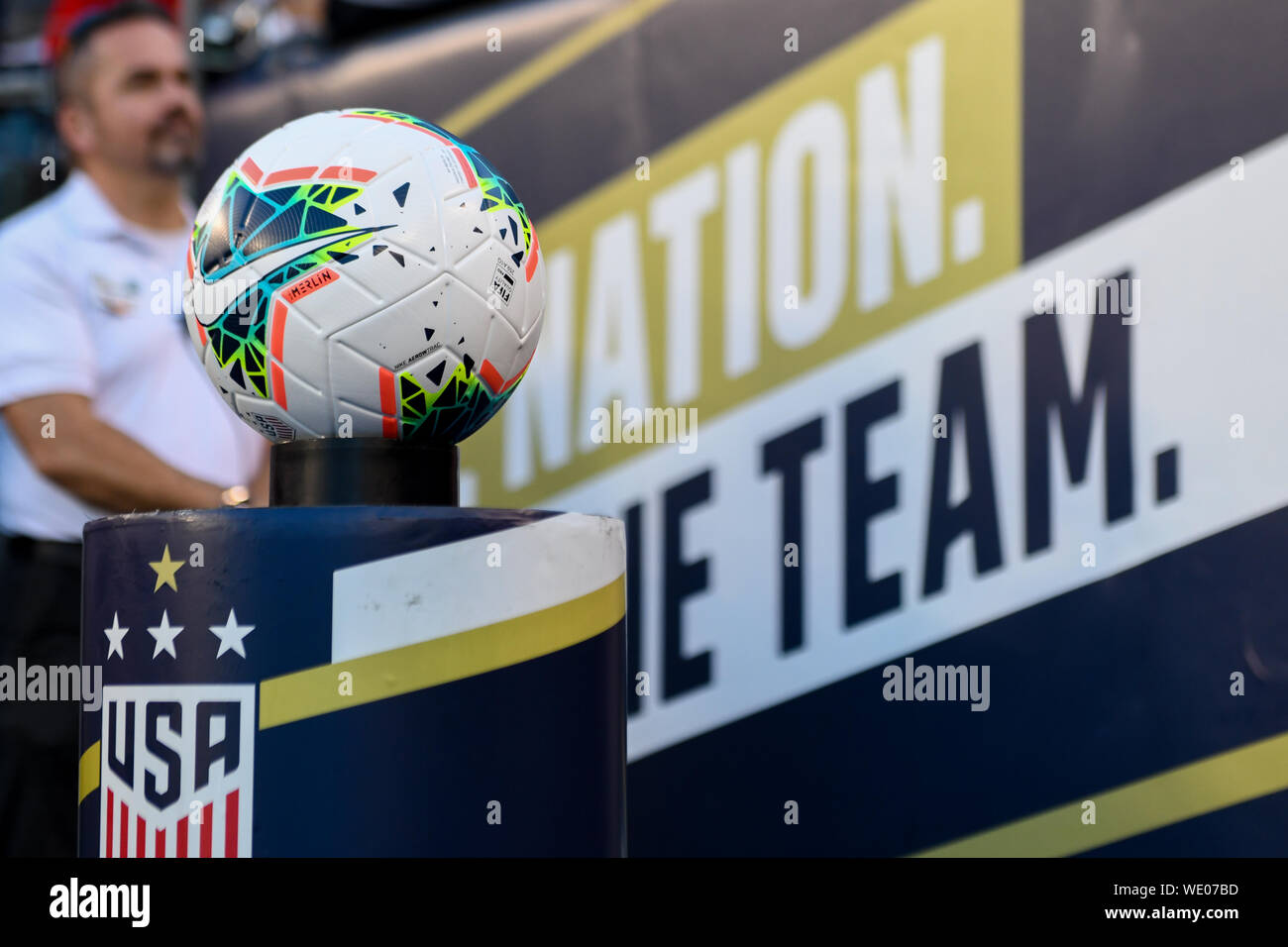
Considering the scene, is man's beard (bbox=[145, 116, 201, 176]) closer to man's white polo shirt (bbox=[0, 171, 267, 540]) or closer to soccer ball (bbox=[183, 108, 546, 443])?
man's white polo shirt (bbox=[0, 171, 267, 540])

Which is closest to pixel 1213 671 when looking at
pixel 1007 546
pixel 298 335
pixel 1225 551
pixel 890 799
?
pixel 1225 551

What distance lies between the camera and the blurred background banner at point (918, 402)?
2867 millimetres

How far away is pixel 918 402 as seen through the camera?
3.07 m

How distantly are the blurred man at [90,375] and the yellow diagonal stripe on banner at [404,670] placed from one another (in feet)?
4.47

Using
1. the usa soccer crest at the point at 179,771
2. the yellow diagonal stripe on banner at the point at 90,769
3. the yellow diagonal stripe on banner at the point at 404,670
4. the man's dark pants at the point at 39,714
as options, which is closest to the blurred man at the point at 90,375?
the man's dark pants at the point at 39,714

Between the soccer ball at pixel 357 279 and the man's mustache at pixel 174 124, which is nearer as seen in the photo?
the soccer ball at pixel 357 279

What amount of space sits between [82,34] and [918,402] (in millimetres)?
2236

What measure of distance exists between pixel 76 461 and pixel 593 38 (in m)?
1.56

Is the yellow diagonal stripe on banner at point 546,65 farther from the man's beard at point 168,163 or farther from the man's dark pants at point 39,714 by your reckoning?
the man's dark pants at point 39,714

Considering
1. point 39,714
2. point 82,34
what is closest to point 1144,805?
point 39,714

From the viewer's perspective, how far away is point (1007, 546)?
2.99 meters

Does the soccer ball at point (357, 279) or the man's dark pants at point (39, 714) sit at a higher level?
the soccer ball at point (357, 279)

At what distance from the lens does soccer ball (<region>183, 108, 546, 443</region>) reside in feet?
5.80

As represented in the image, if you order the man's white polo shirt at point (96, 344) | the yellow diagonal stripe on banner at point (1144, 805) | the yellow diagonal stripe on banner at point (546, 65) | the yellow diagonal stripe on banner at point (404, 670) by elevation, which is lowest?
the yellow diagonal stripe on banner at point (1144, 805)
